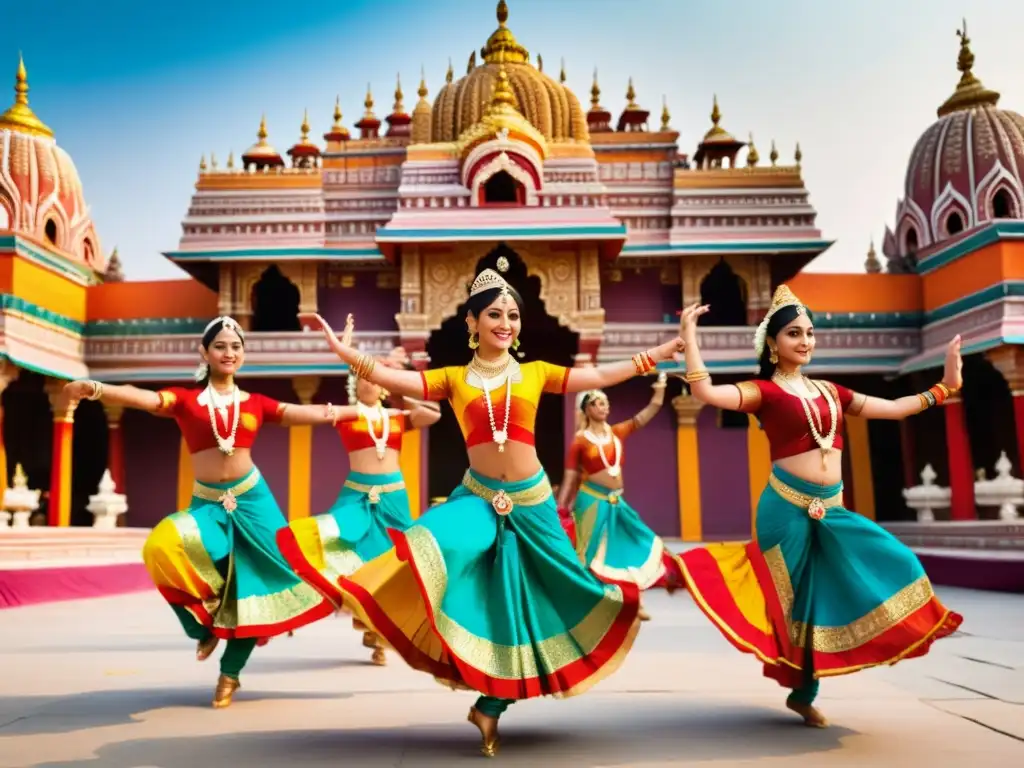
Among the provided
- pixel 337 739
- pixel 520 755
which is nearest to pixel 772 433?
pixel 520 755

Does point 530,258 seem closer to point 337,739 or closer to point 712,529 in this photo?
point 712,529

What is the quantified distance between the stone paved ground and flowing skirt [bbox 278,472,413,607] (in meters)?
0.62

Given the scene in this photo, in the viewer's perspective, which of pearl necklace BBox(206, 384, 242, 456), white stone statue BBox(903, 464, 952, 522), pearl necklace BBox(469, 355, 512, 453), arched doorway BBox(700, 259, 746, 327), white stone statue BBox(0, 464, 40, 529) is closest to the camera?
pearl necklace BBox(469, 355, 512, 453)

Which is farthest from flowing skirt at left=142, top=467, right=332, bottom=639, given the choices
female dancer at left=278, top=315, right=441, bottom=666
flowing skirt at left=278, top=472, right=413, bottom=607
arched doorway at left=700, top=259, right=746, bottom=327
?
arched doorway at left=700, top=259, right=746, bottom=327

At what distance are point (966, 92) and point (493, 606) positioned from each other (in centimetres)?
2161

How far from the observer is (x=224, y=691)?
418 centimetres

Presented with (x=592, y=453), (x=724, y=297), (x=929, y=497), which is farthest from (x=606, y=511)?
(x=724, y=297)

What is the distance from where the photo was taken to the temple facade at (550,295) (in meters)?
16.0

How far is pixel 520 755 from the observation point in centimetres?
322

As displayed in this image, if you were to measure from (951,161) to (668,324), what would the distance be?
26.6ft

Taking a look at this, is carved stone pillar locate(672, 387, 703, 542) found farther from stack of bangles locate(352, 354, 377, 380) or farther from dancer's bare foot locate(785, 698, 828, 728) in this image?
stack of bangles locate(352, 354, 377, 380)

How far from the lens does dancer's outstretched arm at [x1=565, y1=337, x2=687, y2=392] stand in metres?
3.80

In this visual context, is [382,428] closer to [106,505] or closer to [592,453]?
[592,453]

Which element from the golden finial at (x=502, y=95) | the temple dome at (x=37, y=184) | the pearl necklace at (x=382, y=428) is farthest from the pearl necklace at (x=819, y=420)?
the temple dome at (x=37, y=184)
